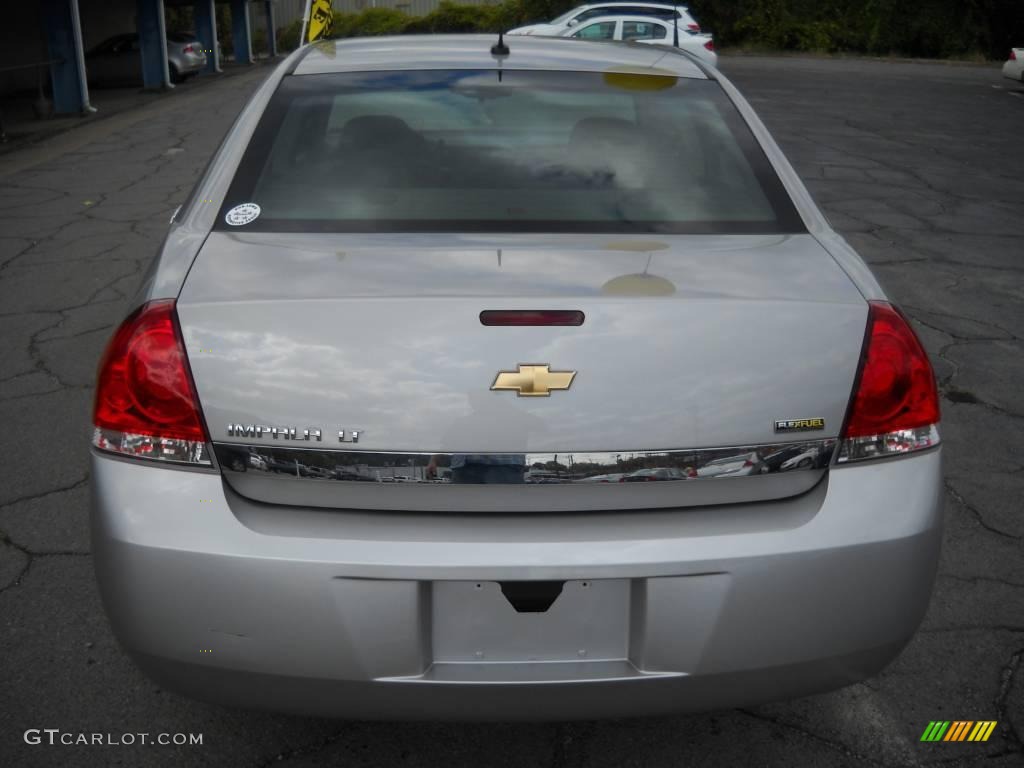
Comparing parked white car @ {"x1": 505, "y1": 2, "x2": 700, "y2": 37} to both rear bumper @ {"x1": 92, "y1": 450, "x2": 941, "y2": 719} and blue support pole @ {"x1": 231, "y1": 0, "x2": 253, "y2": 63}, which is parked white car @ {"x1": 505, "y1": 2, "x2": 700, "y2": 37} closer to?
blue support pole @ {"x1": 231, "y1": 0, "x2": 253, "y2": 63}

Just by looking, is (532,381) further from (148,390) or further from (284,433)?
(148,390)

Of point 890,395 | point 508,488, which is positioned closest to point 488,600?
point 508,488

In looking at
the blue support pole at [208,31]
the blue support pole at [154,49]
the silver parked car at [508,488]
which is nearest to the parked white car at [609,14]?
the blue support pole at [154,49]

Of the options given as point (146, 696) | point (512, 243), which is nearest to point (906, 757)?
point (512, 243)

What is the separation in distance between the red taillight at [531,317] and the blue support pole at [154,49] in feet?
66.1

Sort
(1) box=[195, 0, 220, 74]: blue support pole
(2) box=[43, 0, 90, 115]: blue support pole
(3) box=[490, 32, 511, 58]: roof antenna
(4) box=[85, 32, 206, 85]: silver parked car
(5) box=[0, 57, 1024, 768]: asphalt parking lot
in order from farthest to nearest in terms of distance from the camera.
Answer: (1) box=[195, 0, 220, 74]: blue support pole, (4) box=[85, 32, 206, 85]: silver parked car, (2) box=[43, 0, 90, 115]: blue support pole, (3) box=[490, 32, 511, 58]: roof antenna, (5) box=[0, 57, 1024, 768]: asphalt parking lot

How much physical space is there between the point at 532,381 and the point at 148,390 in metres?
0.69

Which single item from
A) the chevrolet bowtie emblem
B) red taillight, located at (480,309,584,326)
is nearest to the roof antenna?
red taillight, located at (480,309,584,326)

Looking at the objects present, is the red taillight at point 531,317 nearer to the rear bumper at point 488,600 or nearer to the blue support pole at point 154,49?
the rear bumper at point 488,600

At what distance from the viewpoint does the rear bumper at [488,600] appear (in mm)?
1726

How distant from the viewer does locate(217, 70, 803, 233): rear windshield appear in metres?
2.28

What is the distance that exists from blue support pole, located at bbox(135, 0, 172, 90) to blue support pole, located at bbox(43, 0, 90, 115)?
15.2 ft

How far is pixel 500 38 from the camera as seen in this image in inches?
118

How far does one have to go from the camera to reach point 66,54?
15078 millimetres
